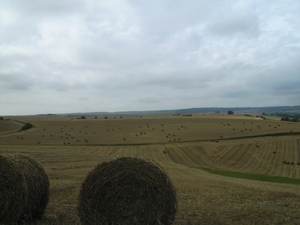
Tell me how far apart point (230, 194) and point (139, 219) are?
5282 mm

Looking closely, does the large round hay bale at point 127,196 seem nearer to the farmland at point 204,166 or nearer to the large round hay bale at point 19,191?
the farmland at point 204,166

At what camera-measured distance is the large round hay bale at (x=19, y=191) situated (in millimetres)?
7094

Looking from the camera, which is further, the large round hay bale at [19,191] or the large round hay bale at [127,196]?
the large round hay bale at [19,191]

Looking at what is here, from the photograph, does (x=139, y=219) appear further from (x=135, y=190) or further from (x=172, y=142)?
(x=172, y=142)

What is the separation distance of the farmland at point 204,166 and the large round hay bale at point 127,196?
23.9 inches

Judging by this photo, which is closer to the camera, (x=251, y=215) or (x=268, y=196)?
(x=251, y=215)

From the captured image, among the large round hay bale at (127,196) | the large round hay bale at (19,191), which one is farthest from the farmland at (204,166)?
the large round hay bale at (127,196)

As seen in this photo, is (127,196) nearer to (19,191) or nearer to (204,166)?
(19,191)

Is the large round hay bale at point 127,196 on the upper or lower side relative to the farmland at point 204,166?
upper

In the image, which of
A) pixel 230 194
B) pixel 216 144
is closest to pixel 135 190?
pixel 230 194

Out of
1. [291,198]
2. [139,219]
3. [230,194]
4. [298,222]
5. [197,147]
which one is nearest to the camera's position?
[139,219]

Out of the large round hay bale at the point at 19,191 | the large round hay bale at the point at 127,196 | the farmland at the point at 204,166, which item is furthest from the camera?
the farmland at the point at 204,166

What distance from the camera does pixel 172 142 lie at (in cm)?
4959

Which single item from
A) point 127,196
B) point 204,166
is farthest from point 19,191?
point 204,166
